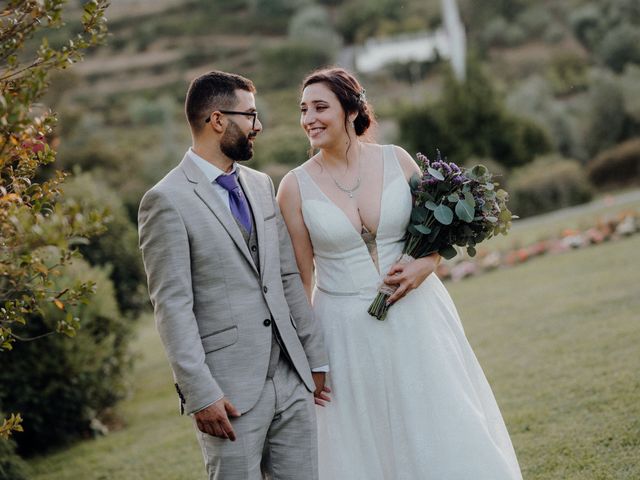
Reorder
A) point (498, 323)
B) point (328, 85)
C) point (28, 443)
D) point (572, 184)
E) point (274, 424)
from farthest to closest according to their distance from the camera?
point (572, 184)
point (498, 323)
point (28, 443)
point (328, 85)
point (274, 424)

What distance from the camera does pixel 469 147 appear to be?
26625 mm

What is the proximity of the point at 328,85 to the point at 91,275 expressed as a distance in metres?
4.47

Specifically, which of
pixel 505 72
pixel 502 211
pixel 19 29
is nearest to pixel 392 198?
pixel 502 211

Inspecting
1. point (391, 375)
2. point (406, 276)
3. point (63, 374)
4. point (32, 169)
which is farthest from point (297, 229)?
point (63, 374)

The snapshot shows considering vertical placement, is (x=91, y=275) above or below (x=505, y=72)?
below

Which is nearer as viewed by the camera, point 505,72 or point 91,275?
point 91,275

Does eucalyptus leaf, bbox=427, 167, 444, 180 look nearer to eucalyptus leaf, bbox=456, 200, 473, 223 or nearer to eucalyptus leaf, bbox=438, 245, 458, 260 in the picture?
eucalyptus leaf, bbox=456, 200, 473, 223

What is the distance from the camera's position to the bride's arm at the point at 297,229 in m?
3.72

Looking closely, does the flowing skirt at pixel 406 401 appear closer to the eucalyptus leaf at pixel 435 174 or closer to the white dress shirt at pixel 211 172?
the eucalyptus leaf at pixel 435 174

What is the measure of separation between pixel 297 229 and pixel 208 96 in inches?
32.7

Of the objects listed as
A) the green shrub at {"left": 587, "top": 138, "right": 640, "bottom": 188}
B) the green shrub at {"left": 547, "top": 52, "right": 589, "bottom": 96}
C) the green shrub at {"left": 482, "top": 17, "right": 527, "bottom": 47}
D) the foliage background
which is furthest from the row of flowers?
the green shrub at {"left": 482, "top": 17, "right": 527, "bottom": 47}

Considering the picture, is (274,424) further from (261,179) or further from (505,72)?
(505,72)

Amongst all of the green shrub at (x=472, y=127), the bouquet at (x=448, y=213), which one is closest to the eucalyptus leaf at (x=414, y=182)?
the bouquet at (x=448, y=213)

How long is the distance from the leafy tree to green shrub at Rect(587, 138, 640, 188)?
930 inches
